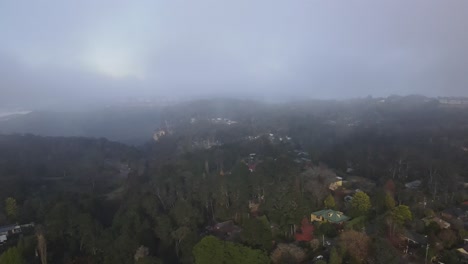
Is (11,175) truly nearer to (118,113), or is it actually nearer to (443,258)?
(443,258)

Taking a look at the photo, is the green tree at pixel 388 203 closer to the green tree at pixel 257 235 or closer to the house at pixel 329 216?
the house at pixel 329 216

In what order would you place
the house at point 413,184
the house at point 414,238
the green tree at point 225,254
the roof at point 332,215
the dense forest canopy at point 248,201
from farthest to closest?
the house at point 413,184 < the roof at point 332,215 < the dense forest canopy at point 248,201 < the house at point 414,238 < the green tree at point 225,254

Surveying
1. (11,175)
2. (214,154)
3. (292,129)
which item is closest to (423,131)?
(292,129)

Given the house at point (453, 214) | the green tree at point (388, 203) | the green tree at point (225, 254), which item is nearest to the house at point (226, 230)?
the green tree at point (225, 254)

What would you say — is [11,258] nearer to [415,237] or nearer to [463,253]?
[415,237]

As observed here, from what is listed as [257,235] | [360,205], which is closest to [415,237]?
[360,205]

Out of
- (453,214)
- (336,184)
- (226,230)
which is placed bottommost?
(226,230)
